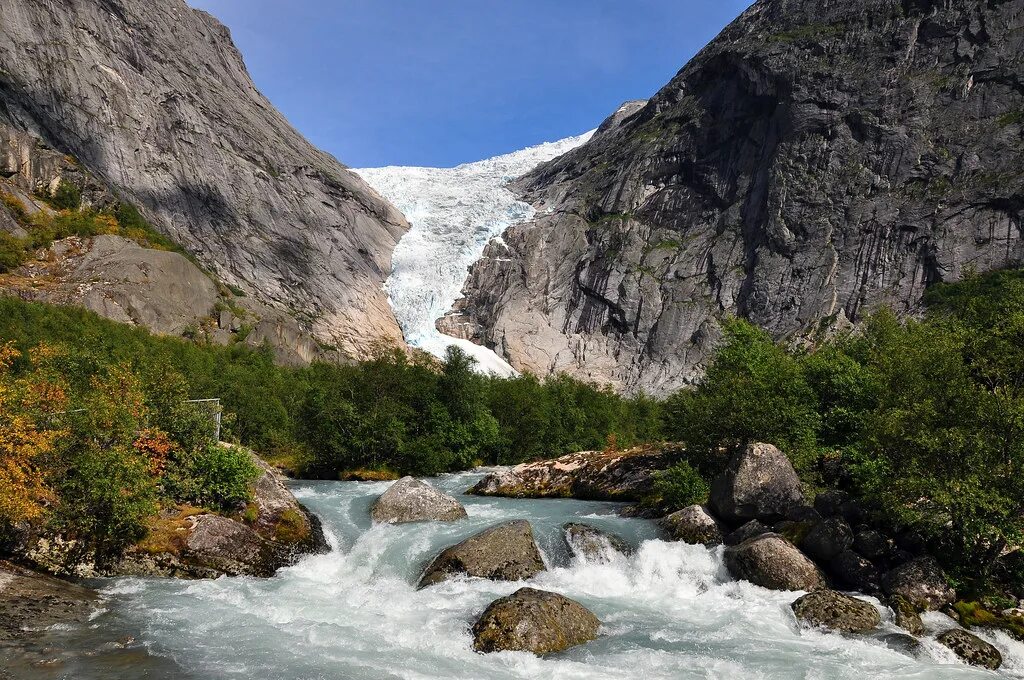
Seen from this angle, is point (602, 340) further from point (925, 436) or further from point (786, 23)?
point (925, 436)

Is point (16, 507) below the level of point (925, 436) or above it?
below

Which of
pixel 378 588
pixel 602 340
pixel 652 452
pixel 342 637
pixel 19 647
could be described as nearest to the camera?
pixel 19 647

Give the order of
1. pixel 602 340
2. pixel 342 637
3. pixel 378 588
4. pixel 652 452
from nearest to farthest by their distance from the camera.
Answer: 1. pixel 342 637
2. pixel 378 588
3. pixel 652 452
4. pixel 602 340

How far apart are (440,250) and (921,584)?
134 metres

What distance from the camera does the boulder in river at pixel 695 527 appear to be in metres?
19.9

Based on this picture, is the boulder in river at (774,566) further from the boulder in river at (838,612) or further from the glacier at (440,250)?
the glacier at (440,250)

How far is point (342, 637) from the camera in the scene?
1360 cm

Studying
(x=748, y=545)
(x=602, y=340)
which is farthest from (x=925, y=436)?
(x=602, y=340)

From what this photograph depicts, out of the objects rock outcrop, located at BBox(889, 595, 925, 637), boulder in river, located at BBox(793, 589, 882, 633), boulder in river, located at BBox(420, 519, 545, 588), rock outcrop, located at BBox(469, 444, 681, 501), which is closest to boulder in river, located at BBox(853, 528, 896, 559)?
rock outcrop, located at BBox(889, 595, 925, 637)

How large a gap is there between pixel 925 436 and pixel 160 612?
717 inches

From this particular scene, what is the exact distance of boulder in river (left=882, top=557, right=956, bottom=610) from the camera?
14.8 m

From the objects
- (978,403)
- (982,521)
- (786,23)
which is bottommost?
(982,521)

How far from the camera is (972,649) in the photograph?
1296cm

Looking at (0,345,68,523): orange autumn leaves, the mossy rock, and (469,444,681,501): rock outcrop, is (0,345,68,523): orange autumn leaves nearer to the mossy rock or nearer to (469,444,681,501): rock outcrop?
(469,444,681,501): rock outcrop
